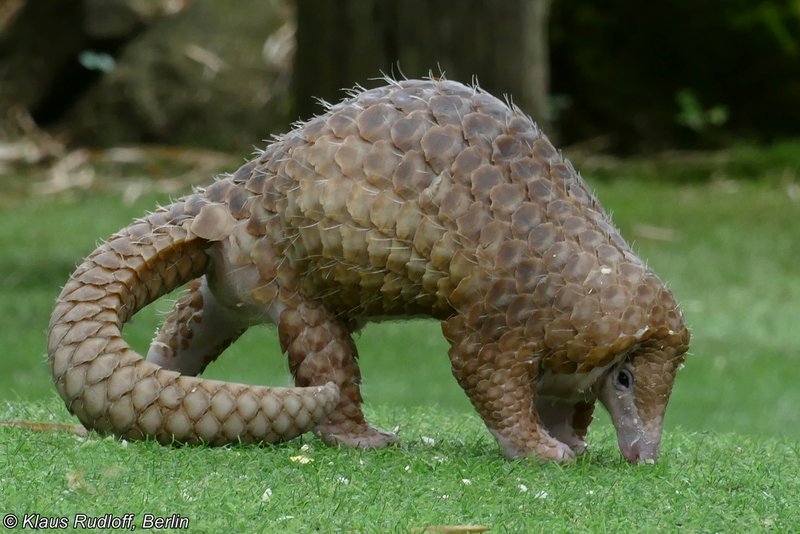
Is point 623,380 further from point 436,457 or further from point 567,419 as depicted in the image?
point 436,457

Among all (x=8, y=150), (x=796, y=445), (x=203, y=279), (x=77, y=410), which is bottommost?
(x=8, y=150)

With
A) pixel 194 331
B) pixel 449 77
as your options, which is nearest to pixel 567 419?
pixel 194 331

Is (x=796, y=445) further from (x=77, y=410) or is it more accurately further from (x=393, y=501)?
(x=77, y=410)

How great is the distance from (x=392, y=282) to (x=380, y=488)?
24.4 inches

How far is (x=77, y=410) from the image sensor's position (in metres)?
3.15

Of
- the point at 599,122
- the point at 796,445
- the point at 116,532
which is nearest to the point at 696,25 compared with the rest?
the point at 599,122

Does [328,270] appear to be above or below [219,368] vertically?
above

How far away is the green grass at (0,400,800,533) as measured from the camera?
2.64 meters

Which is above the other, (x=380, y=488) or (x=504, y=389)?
(x=504, y=389)

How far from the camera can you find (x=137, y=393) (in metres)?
3.10

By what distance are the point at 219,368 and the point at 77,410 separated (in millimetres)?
3823

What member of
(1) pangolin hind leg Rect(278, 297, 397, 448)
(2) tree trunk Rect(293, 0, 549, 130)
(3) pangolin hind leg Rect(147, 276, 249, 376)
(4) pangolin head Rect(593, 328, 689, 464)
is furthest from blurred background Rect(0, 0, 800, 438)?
(4) pangolin head Rect(593, 328, 689, 464)

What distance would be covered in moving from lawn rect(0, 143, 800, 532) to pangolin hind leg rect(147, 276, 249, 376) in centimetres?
33

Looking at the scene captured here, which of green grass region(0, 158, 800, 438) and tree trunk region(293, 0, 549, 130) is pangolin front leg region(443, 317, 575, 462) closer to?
green grass region(0, 158, 800, 438)
